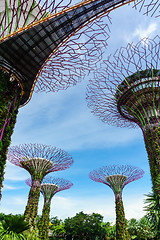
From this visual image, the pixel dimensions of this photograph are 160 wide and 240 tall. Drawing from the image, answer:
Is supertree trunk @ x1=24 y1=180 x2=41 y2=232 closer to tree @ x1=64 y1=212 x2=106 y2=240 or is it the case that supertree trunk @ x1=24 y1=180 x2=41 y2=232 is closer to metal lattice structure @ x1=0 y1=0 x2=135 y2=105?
metal lattice structure @ x1=0 y1=0 x2=135 y2=105

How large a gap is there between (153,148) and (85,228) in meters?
26.1

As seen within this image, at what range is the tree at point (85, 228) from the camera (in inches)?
1181

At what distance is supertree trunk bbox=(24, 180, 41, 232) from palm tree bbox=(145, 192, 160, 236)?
1096 centimetres

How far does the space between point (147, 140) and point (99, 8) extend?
7.41 metres

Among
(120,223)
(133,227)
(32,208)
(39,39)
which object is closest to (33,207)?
(32,208)

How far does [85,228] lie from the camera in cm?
2975

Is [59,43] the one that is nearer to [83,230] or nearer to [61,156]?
[61,156]

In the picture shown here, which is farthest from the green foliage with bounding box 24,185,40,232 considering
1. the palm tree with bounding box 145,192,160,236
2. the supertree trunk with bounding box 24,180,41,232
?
the palm tree with bounding box 145,192,160,236

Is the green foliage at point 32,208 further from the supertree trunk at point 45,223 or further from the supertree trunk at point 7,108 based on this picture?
the supertree trunk at point 7,108

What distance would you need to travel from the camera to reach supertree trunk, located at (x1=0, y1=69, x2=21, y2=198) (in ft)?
17.9

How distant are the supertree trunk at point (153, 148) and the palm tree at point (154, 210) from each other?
0.49m

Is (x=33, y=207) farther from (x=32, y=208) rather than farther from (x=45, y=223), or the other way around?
(x=45, y=223)

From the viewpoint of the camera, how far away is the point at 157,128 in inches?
403

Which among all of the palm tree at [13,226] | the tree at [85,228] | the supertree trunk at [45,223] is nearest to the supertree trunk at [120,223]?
the supertree trunk at [45,223]
